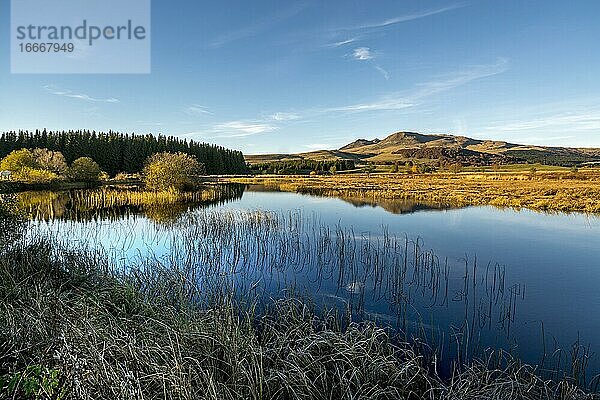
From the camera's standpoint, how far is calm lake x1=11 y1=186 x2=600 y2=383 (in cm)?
814

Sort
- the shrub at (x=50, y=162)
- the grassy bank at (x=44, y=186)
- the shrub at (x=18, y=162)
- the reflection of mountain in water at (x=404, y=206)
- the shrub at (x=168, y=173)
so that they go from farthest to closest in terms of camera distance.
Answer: the shrub at (x=50, y=162), the shrub at (x=18, y=162), the grassy bank at (x=44, y=186), the shrub at (x=168, y=173), the reflection of mountain in water at (x=404, y=206)

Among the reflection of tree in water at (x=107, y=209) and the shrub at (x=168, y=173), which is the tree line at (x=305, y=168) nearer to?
the shrub at (x=168, y=173)

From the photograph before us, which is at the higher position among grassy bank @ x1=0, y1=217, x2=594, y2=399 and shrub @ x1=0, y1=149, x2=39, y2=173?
shrub @ x1=0, y1=149, x2=39, y2=173

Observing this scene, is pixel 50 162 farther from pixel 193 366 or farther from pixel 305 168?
pixel 305 168

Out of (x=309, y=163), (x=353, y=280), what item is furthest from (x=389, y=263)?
(x=309, y=163)

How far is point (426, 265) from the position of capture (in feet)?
41.3

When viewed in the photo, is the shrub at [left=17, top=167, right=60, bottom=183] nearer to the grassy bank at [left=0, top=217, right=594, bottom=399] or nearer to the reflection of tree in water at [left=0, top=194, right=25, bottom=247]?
the reflection of tree in water at [left=0, top=194, right=25, bottom=247]

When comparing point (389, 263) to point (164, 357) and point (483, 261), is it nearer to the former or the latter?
point (483, 261)

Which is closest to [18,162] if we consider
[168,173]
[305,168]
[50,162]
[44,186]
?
[50,162]

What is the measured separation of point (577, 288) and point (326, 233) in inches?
378

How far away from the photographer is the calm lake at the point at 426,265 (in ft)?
26.7

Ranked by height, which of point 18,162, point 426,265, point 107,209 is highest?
point 18,162

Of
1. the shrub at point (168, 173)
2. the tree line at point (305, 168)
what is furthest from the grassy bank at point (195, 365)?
the tree line at point (305, 168)

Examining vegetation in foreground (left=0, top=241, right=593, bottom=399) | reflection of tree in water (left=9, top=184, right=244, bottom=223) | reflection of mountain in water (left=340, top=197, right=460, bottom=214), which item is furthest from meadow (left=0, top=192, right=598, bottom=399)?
reflection of mountain in water (left=340, top=197, right=460, bottom=214)
